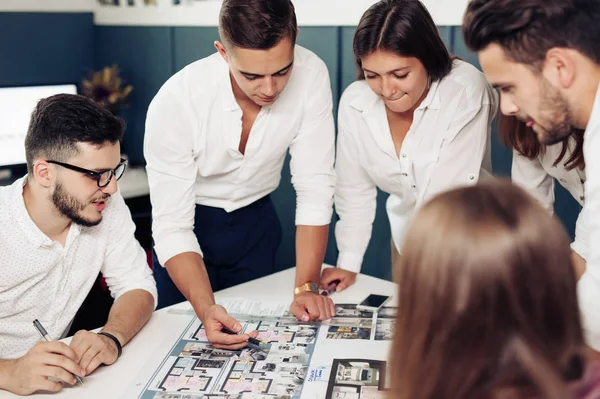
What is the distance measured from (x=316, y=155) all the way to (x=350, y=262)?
32 centimetres

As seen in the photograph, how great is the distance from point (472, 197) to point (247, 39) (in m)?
1.02

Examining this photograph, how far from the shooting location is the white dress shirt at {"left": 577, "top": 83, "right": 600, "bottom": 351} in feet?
4.05

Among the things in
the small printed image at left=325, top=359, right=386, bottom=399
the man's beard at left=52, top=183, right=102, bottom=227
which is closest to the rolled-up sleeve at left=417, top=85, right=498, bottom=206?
the small printed image at left=325, top=359, right=386, bottom=399

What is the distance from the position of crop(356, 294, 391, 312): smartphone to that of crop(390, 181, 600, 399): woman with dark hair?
3.12 feet

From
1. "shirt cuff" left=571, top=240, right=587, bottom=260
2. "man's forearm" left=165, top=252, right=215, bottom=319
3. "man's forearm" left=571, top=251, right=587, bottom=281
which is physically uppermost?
"shirt cuff" left=571, top=240, right=587, bottom=260

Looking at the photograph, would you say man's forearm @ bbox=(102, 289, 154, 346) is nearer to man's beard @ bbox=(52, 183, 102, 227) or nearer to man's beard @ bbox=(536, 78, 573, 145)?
man's beard @ bbox=(52, 183, 102, 227)

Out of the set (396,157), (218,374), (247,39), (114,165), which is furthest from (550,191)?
(114,165)

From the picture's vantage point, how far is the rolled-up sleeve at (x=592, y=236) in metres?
1.23

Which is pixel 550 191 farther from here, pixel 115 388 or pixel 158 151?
pixel 115 388

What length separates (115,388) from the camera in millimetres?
1429

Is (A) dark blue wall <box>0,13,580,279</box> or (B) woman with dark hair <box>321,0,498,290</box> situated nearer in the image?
(B) woman with dark hair <box>321,0,498,290</box>

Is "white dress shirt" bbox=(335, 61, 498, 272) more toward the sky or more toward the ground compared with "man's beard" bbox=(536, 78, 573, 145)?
more toward the ground

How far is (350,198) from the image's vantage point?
2094 millimetres

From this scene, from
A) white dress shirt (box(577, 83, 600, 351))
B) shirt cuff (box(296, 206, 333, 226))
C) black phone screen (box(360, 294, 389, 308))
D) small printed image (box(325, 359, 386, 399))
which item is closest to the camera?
white dress shirt (box(577, 83, 600, 351))
